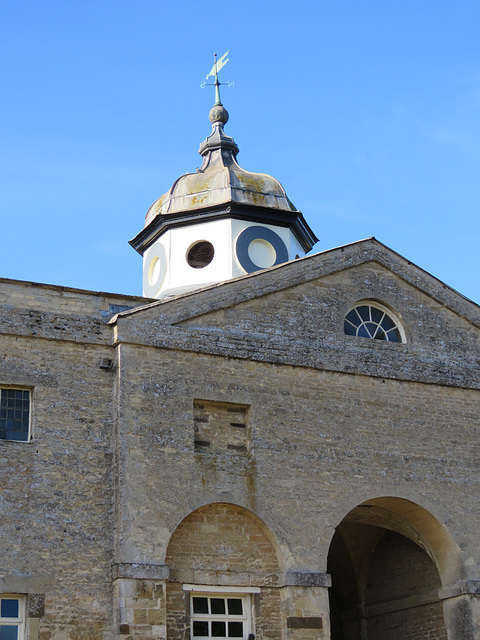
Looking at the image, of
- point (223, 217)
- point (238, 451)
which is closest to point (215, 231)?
point (223, 217)

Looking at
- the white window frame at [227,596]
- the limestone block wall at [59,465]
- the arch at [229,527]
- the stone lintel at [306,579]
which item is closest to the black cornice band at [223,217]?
the limestone block wall at [59,465]

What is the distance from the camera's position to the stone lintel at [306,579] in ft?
53.6

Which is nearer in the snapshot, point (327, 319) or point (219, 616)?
point (219, 616)

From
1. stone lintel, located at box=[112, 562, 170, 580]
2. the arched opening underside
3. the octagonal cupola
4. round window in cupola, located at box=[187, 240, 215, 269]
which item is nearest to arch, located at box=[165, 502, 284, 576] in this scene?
stone lintel, located at box=[112, 562, 170, 580]

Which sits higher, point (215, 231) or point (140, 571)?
point (215, 231)

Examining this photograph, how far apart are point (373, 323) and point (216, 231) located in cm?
587

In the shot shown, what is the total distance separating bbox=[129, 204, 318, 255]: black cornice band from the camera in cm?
2389

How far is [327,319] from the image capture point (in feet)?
62.2

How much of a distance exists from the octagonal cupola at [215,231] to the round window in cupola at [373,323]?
4.35m

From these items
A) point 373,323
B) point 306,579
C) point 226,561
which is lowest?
point 306,579

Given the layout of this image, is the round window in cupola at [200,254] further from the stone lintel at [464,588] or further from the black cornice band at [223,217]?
the stone lintel at [464,588]

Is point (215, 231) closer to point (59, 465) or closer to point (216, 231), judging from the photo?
point (216, 231)

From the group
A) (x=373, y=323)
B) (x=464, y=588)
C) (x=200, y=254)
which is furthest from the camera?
(x=200, y=254)

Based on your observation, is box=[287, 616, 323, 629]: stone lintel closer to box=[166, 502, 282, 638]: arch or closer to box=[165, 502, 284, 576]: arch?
box=[166, 502, 282, 638]: arch
